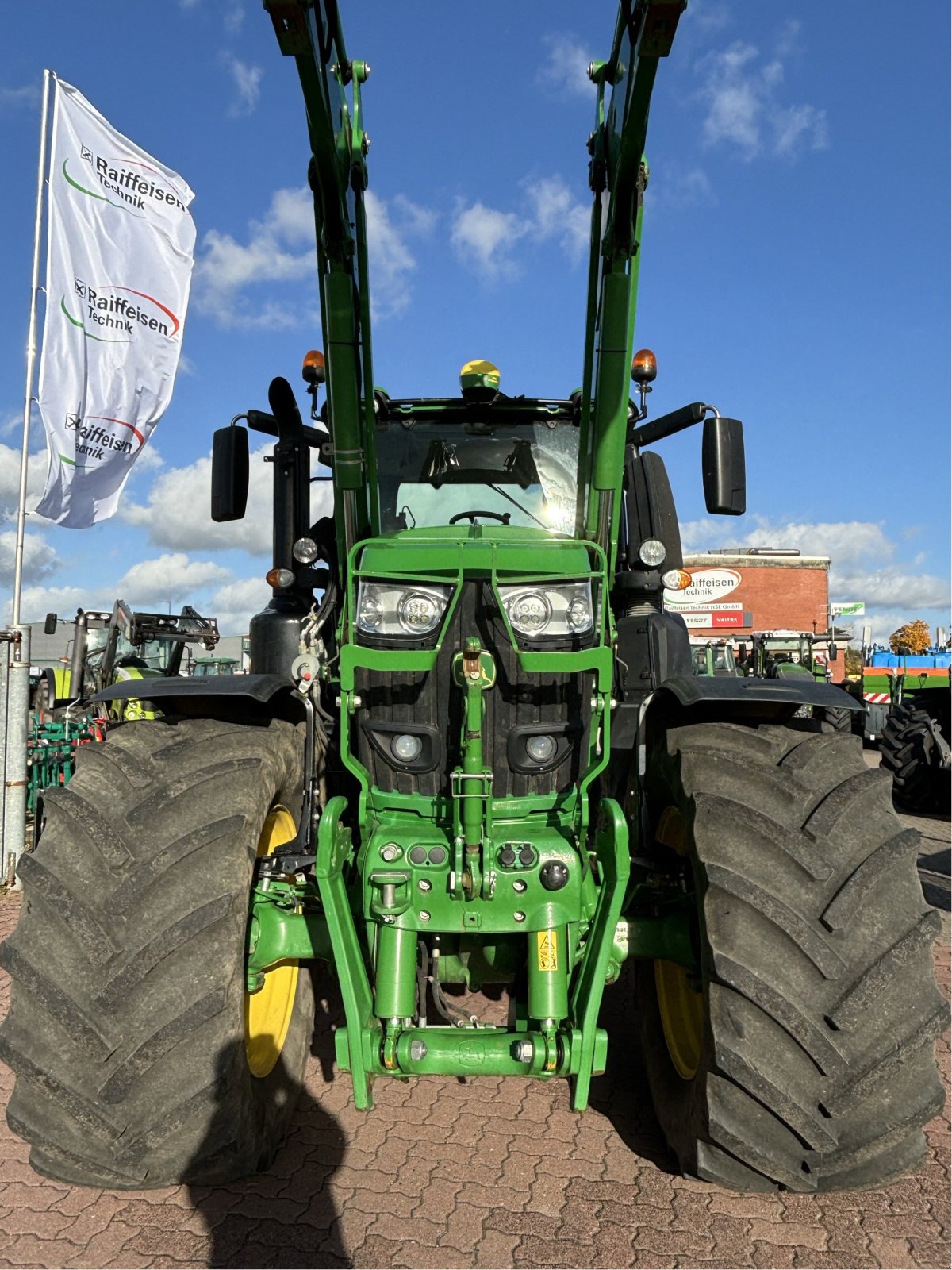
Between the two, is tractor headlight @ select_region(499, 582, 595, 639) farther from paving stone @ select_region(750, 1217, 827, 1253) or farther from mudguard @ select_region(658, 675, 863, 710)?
paving stone @ select_region(750, 1217, 827, 1253)

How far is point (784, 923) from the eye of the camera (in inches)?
111

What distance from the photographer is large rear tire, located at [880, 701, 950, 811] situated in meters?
11.9

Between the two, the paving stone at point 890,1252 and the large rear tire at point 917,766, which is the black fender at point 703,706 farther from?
the large rear tire at point 917,766

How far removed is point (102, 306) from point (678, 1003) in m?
8.42

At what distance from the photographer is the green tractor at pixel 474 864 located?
2.78m

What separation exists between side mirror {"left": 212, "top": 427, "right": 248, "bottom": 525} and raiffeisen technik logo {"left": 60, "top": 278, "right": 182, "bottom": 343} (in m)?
5.50

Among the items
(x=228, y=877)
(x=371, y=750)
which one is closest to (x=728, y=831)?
(x=371, y=750)

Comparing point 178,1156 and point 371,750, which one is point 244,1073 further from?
point 371,750

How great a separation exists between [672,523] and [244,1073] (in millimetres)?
3211

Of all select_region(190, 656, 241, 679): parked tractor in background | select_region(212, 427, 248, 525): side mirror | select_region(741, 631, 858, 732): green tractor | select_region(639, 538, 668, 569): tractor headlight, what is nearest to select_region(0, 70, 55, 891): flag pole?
select_region(212, 427, 248, 525): side mirror

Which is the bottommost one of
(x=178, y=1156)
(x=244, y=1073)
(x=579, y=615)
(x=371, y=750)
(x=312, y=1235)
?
(x=312, y=1235)

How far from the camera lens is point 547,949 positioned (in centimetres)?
302

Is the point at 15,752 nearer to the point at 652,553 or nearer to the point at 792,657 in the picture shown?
the point at 652,553

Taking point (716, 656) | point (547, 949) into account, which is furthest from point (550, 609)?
point (716, 656)
